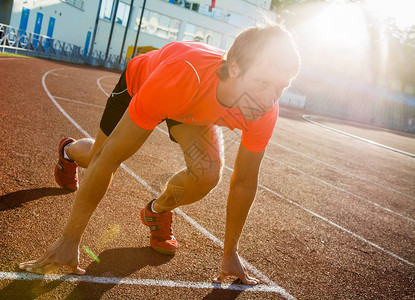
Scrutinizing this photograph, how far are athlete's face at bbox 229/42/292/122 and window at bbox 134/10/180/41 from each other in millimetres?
42780

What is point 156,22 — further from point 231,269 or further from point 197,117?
point 231,269

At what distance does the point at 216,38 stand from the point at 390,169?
35.5 m

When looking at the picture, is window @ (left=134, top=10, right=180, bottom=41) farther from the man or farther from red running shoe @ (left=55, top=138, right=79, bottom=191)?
the man

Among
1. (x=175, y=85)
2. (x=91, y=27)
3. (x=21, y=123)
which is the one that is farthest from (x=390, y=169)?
(x=91, y=27)

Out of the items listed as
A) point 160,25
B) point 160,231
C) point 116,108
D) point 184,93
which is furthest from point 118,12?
A: point 184,93

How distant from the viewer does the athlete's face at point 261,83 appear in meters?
2.24

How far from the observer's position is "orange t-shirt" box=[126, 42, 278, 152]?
2268 mm

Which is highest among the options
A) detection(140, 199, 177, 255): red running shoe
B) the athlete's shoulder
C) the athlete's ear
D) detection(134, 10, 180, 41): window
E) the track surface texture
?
detection(134, 10, 180, 41): window

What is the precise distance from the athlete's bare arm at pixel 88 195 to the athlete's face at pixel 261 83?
0.67 meters

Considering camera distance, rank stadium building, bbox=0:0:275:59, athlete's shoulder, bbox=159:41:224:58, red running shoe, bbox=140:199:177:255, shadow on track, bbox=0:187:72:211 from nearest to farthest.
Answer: athlete's shoulder, bbox=159:41:224:58 → red running shoe, bbox=140:199:177:255 → shadow on track, bbox=0:187:72:211 → stadium building, bbox=0:0:275:59

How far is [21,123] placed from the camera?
659 centimetres

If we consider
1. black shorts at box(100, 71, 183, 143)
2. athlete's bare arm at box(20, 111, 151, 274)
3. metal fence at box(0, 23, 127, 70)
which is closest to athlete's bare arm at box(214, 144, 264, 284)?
black shorts at box(100, 71, 183, 143)

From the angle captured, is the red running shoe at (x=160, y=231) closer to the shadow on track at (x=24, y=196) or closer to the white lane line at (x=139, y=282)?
the white lane line at (x=139, y=282)

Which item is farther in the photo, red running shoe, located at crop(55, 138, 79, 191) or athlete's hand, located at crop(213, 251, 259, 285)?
red running shoe, located at crop(55, 138, 79, 191)
